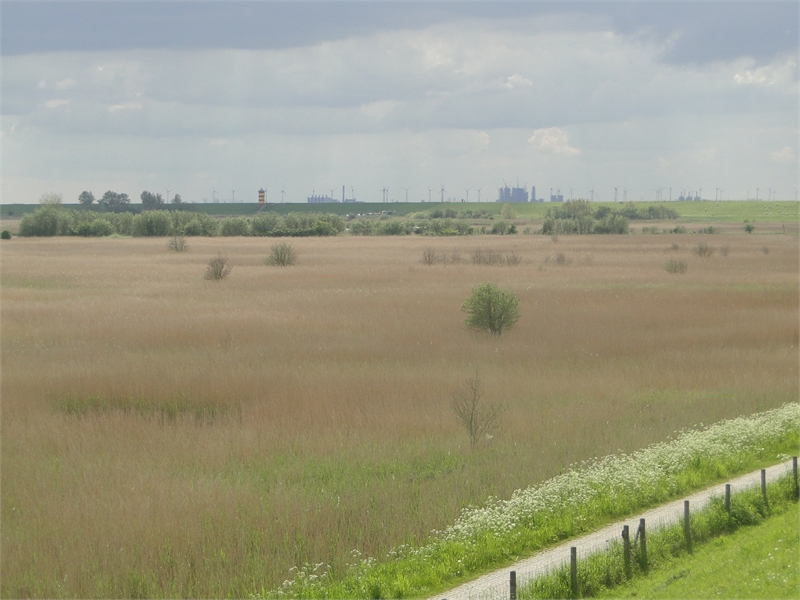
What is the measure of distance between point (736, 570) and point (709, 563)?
50cm

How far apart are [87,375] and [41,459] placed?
25.0 feet

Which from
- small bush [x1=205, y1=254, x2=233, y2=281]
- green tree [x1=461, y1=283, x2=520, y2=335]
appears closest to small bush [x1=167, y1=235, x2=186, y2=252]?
small bush [x1=205, y1=254, x2=233, y2=281]

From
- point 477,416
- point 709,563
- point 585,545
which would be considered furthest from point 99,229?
point 709,563

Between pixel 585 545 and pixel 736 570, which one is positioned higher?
pixel 736 570

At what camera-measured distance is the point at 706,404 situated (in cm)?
2125

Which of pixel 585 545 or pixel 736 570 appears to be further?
pixel 585 545

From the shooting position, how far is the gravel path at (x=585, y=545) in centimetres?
1055

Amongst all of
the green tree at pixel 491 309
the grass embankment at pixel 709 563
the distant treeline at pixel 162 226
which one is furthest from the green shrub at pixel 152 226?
the grass embankment at pixel 709 563

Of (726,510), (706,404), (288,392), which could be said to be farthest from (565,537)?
(288,392)

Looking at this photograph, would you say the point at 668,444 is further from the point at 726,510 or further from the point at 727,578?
the point at 727,578

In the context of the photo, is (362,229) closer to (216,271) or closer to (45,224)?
(45,224)

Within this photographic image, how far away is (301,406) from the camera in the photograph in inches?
841

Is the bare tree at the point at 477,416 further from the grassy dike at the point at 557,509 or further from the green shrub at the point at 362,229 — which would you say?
the green shrub at the point at 362,229

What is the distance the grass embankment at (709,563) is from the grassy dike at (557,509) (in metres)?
1.26
